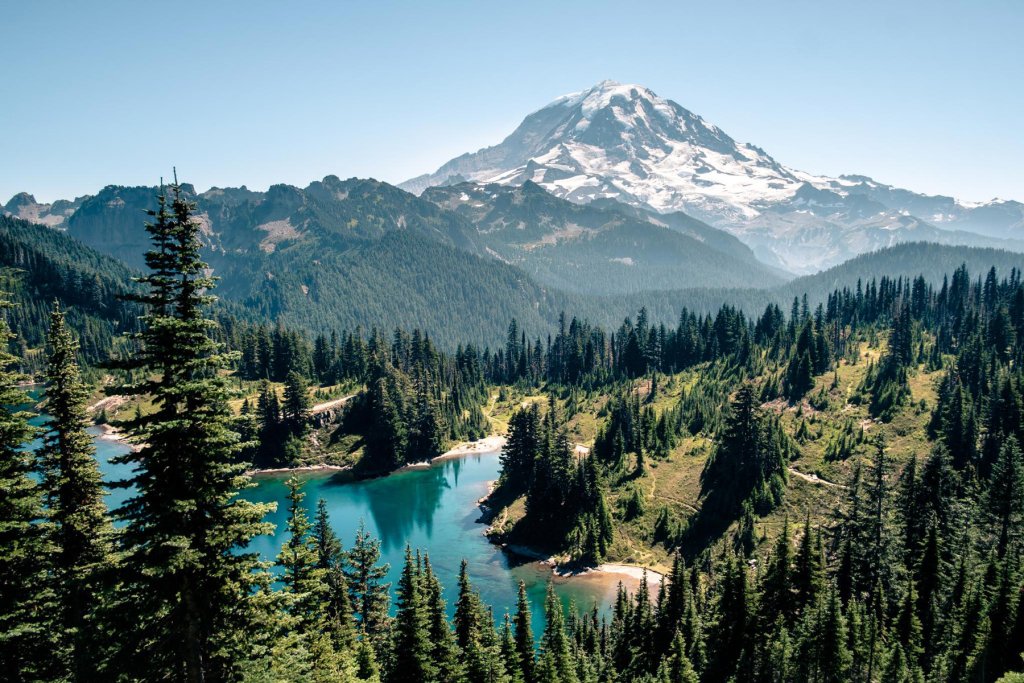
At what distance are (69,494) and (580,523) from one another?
319 ft

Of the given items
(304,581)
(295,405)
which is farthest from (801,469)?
(295,405)

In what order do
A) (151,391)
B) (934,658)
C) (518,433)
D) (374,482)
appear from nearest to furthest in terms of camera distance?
(151,391) < (934,658) < (518,433) < (374,482)

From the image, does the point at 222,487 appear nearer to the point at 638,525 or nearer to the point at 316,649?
the point at 316,649

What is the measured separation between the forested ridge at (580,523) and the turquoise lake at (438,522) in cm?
622

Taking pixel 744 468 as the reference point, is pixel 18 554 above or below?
above

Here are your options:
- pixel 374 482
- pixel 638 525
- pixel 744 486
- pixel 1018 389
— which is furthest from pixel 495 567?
pixel 1018 389

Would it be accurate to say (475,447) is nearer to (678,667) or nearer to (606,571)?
(606,571)

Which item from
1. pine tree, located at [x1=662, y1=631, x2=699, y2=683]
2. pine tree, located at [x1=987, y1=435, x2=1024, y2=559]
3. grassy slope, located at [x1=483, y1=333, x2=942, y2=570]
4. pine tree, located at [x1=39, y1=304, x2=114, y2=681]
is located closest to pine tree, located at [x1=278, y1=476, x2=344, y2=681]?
pine tree, located at [x1=39, y1=304, x2=114, y2=681]

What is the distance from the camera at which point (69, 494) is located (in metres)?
28.1

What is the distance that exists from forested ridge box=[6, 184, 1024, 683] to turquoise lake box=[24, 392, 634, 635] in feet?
20.4

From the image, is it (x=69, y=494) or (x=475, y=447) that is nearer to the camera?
(x=69, y=494)

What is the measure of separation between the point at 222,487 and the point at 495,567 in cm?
9850

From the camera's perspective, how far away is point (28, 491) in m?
25.0

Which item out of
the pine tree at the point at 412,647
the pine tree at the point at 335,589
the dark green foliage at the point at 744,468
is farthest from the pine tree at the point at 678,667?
the dark green foliage at the point at 744,468
